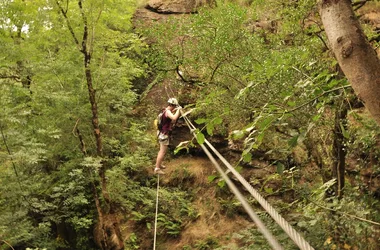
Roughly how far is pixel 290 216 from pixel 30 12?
→ 354 inches

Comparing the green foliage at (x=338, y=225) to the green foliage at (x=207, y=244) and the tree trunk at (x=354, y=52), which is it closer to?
the tree trunk at (x=354, y=52)

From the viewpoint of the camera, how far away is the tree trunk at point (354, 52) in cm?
100

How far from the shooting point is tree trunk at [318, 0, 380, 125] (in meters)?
1.00

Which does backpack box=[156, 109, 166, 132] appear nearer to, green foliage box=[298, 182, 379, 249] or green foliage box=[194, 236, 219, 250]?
green foliage box=[298, 182, 379, 249]

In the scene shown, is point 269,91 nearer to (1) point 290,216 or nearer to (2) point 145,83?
(1) point 290,216

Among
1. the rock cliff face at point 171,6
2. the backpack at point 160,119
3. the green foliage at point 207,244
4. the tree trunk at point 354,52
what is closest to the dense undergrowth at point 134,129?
the green foliage at point 207,244

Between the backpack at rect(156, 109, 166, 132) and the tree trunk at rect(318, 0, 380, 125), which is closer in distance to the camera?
the tree trunk at rect(318, 0, 380, 125)

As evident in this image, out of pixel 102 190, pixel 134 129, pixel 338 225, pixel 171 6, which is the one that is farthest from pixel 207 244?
pixel 171 6

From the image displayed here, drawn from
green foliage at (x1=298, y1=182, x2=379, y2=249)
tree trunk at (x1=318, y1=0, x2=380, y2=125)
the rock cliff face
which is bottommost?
green foliage at (x1=298, y1=182, x2=379, y2=249)

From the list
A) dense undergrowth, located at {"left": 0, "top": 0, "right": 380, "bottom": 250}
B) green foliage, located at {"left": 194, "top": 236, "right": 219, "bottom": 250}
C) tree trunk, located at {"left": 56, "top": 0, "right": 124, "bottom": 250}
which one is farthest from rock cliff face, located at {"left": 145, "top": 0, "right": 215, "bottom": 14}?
green foliage, located at {"left": 194, "top": 236, "right": 219, "bottom": 250}

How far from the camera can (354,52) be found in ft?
3.38

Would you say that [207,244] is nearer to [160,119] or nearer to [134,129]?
[160,119]

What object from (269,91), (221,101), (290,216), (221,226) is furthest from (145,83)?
(290,216)

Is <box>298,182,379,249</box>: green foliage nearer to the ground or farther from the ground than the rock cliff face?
nearer to the ground
